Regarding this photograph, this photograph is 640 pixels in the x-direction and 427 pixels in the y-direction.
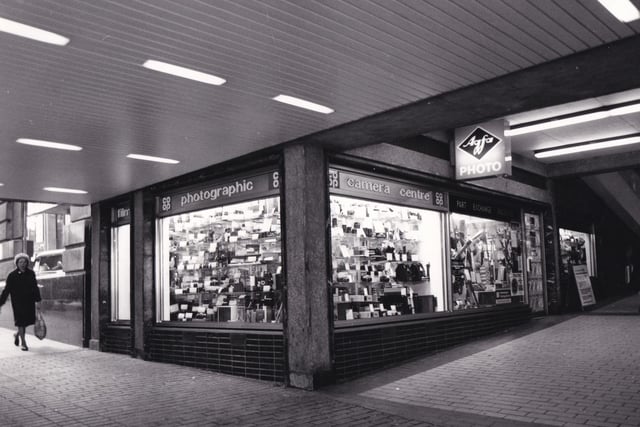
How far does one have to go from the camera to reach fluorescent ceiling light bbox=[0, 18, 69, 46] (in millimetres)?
3889

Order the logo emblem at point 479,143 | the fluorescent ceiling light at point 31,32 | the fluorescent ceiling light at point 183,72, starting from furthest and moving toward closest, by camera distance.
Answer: the logo emblem at point 479,143 < the fluorescent ceiling light at point 183,72 < the fluorescent ceiling light at point 31,32

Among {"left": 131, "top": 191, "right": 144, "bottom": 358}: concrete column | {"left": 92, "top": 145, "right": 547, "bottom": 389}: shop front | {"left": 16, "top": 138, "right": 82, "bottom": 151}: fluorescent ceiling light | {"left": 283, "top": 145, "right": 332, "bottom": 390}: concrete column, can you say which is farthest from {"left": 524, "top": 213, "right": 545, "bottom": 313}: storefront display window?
{"left": 16, "top": 138, "right": 82, "bottom": 151}: fluorescent ceiling light

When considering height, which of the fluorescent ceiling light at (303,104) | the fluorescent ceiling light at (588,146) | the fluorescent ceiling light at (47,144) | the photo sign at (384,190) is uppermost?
the fluorescent ceiling light at (588,146)

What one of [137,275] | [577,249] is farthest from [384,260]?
[577,249]

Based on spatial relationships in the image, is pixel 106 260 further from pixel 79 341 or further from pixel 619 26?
pixel 619 26

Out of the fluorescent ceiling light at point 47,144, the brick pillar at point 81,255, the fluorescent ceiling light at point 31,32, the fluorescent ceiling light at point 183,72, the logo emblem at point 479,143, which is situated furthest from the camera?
the brick pillar at point 81,255

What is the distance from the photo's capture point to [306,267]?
729 cm

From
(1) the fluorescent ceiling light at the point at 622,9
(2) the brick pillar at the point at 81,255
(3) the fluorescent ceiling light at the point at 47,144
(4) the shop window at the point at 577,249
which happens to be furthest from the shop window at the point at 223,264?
(4) the shop window at the point at 577,249

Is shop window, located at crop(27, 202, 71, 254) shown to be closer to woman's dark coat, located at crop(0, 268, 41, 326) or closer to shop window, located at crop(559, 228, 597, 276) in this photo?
woman's dark coat, located at crop(0, 268, 41, 326)

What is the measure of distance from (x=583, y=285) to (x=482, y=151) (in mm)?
7877

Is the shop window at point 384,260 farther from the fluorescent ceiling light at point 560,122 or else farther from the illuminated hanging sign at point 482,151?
the fluorescent ceiling light at point 560,122

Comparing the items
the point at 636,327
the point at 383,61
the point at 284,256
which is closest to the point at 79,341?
the point at 284,256

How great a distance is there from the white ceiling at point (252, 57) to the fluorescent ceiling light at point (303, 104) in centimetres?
10

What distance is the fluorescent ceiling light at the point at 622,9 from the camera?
398 centimetres
